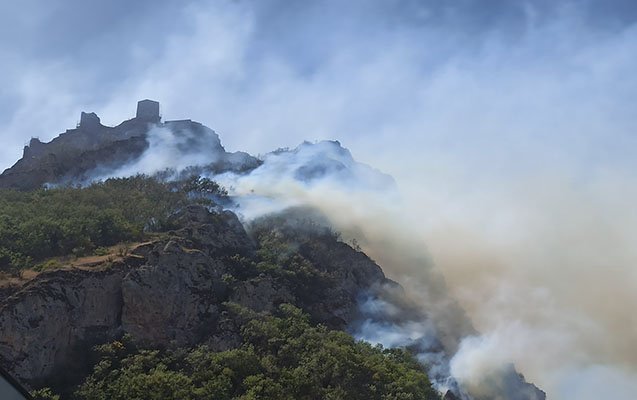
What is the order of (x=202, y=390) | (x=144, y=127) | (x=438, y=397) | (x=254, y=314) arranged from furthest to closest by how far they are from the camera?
(x=144, y=127) < (x=254, y=314) < (x=438, y=397) < (x=202, y=390)

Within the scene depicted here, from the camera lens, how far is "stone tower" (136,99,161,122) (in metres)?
113

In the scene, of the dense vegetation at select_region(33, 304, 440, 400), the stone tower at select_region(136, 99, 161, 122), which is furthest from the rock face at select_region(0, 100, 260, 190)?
the dense vegetation at select_region(33, 304, 440, 400)

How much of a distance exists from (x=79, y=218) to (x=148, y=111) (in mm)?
64330

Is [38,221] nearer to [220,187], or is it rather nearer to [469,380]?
[220,187]

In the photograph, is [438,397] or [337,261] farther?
[337,261]

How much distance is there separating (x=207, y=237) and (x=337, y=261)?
51.3 ft

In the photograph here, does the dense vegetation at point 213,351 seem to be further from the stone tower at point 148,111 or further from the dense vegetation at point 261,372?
the stone tower at point 148,111

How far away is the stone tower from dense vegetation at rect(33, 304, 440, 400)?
74544mm

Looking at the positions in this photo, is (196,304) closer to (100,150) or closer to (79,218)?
(79,218)

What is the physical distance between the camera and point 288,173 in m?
96.8

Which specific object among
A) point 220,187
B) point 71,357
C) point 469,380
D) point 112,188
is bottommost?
point 71,357

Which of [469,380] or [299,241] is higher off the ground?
[299,241]

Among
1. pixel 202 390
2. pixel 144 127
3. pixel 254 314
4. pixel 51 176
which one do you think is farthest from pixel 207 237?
pixel 144 127

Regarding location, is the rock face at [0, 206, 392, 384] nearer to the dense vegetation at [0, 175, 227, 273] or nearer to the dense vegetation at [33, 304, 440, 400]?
the dense vegetation at [33, 304, 440, 400]
